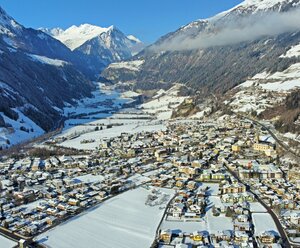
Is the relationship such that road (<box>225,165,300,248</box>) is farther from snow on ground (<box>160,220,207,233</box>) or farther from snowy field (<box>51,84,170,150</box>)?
snowy field (<box>51,84,170,150</box>)

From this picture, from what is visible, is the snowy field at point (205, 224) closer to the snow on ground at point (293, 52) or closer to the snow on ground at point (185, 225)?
the snow on ground at point (185, 225)

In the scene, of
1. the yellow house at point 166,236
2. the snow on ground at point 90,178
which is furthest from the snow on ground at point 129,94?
the yellow house at point 166,236

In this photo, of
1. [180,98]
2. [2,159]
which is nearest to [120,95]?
[180,98]

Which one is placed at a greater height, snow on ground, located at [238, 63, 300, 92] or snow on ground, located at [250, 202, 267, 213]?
snow on ground, located at [238, 63, 300, 92]

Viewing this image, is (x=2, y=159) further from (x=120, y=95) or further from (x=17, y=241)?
(x=120, y=95)

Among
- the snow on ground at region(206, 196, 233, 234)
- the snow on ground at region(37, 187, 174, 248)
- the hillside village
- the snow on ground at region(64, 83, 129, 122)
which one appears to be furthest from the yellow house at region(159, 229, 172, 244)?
the snow on ground at region(64, 83, 129, 122)

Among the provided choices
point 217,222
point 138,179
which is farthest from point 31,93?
point 217,222
